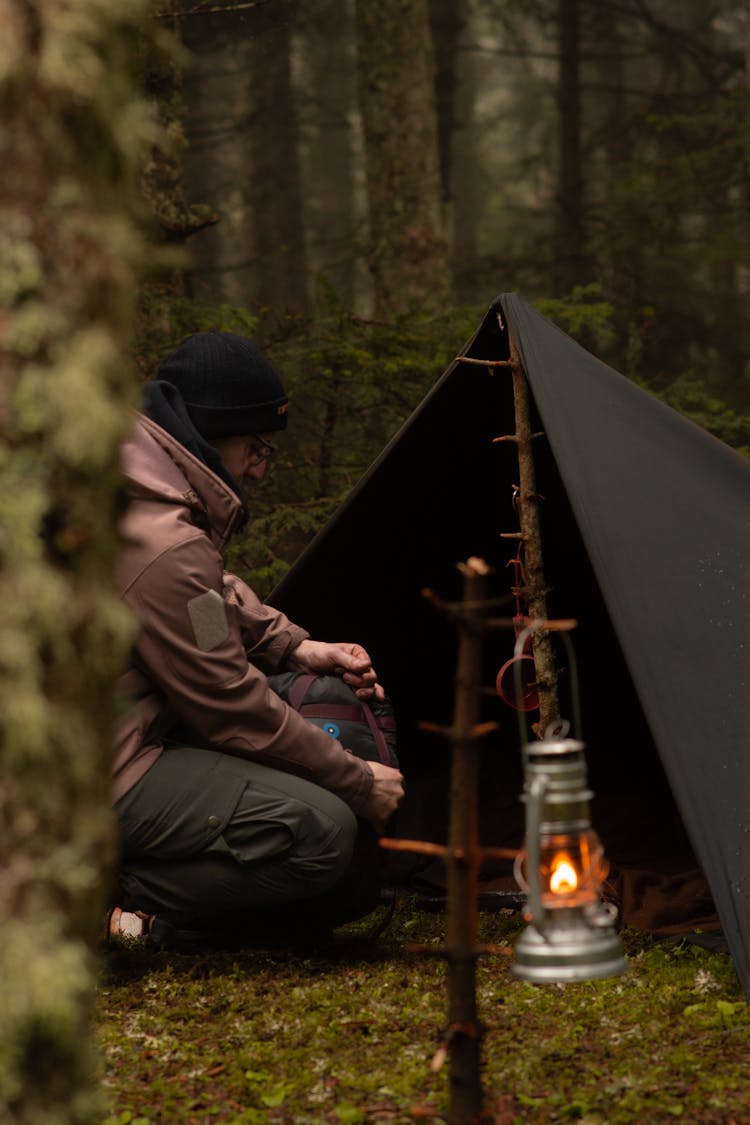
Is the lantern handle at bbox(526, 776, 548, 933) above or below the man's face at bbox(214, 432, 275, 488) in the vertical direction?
below

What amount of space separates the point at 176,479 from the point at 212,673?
562 mm

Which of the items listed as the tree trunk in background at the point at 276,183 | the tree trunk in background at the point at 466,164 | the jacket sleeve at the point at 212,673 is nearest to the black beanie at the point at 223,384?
the jacket sleeve at the point at 212,673

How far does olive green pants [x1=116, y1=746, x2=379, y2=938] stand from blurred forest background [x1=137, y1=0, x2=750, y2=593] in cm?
190

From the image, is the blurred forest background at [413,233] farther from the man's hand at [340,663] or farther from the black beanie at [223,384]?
the man's hand at [340,663]

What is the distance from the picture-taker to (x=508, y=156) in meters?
27.0

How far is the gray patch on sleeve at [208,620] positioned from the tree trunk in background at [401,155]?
5340 millimetres

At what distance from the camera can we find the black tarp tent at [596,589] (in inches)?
136

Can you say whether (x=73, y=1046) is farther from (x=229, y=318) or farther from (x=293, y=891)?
(x=229, y=318)

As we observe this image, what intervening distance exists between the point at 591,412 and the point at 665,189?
24.2 feet

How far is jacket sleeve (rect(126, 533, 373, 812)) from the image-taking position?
3.53m

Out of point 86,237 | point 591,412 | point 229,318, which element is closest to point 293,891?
point 591,412

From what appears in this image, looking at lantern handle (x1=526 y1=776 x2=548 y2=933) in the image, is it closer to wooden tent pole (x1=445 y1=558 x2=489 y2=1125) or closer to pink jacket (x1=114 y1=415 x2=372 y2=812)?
wooden tent pole (x1=445 y1=558 x2=489 y2=1125)

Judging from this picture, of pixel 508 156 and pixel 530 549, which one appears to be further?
pixel 508 156

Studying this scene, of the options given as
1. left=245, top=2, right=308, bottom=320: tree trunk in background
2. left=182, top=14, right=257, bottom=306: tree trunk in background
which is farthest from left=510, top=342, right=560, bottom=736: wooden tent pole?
left=245, top=2, right=308, bottom=320: tree trunk in background
